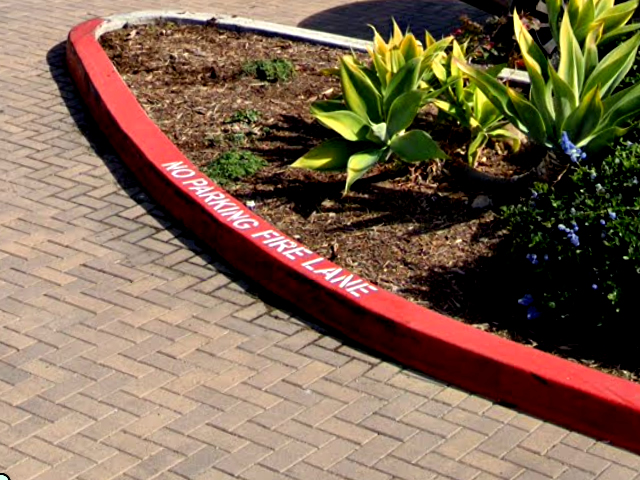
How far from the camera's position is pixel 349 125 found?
7238 millimetres

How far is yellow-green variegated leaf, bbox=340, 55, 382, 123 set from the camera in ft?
23.8

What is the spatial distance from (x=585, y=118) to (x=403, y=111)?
3.44ft

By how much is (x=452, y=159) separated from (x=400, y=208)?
0.52 meters

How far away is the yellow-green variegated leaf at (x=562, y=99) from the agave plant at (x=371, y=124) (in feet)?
2.16

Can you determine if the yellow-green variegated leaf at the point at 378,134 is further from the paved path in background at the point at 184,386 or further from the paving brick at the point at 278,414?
the paving brick at the point at 278,414

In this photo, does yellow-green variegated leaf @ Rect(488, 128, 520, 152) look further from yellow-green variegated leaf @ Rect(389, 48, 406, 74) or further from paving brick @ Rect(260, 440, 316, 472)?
paving brick @ Rect(260, 440, 316, 472)

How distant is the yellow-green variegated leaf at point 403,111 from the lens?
716 cm

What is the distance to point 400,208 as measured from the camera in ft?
23.5

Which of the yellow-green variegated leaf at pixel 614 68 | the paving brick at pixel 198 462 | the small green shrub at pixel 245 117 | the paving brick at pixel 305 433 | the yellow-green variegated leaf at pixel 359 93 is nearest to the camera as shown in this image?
the paving brick at pixel 198 462

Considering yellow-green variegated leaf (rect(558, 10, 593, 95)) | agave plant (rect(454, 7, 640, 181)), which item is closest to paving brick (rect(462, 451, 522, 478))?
agave plant (rect(454, 7, 640, 181))

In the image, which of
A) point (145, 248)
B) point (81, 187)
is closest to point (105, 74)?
point (81, 187)

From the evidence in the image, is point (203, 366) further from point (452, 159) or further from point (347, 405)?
point (452, 159)

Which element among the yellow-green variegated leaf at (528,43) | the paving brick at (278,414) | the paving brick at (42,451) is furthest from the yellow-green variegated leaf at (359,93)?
the paving brick at (42,451)

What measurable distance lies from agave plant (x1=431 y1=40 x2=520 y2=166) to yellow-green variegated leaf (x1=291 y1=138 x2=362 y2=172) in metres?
0.63
